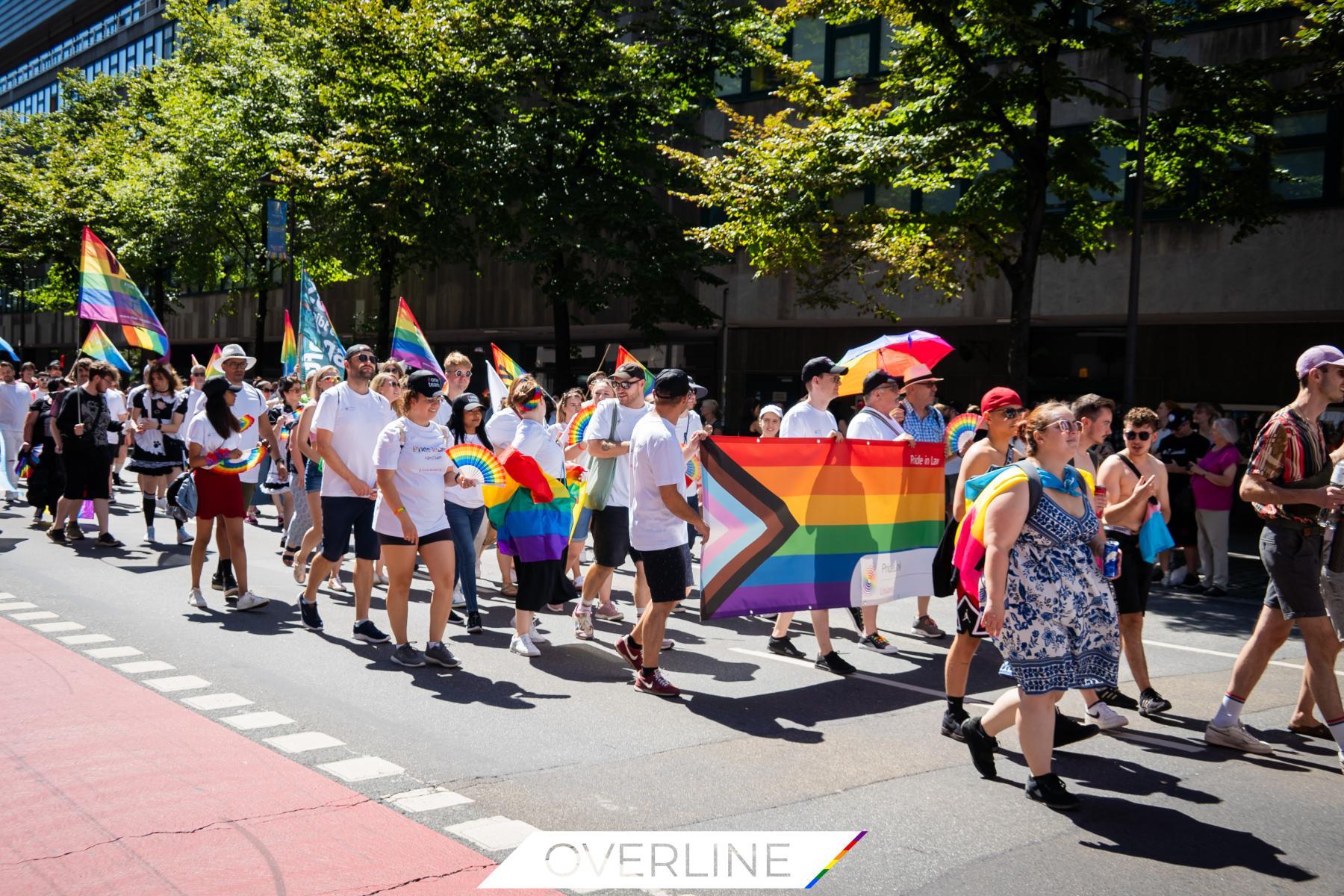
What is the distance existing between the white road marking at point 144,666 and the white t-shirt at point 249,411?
232 centimetres

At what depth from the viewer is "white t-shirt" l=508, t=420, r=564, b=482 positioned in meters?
8.80

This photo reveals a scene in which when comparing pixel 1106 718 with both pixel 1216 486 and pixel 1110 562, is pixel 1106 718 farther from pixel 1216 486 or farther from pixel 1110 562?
pixel 1216 486

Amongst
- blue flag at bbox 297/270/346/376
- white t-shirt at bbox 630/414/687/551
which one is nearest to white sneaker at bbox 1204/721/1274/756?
white t-shirt at bbox 630/414/687/551

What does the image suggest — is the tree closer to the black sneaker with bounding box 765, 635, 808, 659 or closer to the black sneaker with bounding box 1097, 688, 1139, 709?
the black sneaker with bounding box 765, 635, 808, 659

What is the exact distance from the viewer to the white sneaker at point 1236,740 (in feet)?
21.6

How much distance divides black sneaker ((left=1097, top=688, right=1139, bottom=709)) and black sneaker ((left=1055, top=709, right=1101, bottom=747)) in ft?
5.35

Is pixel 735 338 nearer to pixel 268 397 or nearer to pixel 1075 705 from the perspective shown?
pixel 268 397

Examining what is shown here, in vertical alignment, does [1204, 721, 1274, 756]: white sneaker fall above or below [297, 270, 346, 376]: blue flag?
below

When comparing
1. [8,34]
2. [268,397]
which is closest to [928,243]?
[268,397]

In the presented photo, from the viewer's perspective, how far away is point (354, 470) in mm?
8914

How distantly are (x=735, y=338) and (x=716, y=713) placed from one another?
69.8ft

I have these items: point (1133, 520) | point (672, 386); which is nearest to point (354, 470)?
point (672, 386)

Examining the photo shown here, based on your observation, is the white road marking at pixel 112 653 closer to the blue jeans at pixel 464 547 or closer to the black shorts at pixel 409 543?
the black shorts at pixel 409 543

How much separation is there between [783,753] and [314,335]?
11.2 meters
